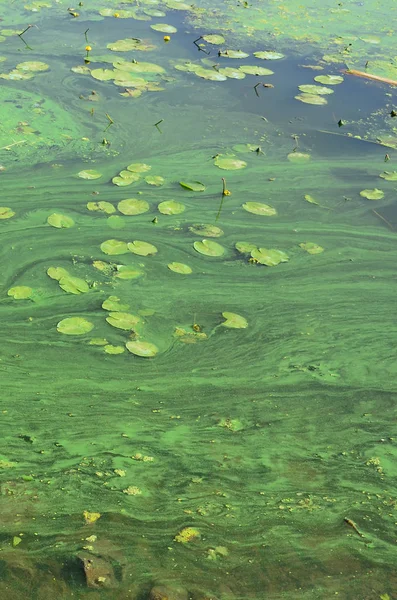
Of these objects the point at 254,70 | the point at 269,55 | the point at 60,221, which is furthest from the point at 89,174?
the point at 269,55

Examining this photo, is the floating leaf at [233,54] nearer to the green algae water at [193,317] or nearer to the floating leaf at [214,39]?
the green algae water at [193,317]

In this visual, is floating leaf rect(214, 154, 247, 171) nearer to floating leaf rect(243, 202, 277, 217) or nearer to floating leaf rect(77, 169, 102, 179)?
floating leaf rect(243, 202, 277, 217)

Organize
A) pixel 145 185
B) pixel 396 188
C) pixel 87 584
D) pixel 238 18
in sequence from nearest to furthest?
1. pixel 87 584
2. pixel 145 185
3. pixel 396 188
4. pixel 238 18

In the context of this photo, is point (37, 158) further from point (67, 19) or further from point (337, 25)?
point (337, 25)

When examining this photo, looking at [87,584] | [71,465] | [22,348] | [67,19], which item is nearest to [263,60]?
[67,19]

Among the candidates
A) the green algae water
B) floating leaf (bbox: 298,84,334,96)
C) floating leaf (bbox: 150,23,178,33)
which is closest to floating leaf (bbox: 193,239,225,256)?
the green algae water

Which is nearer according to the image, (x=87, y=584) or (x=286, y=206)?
(x=87, y=584)
